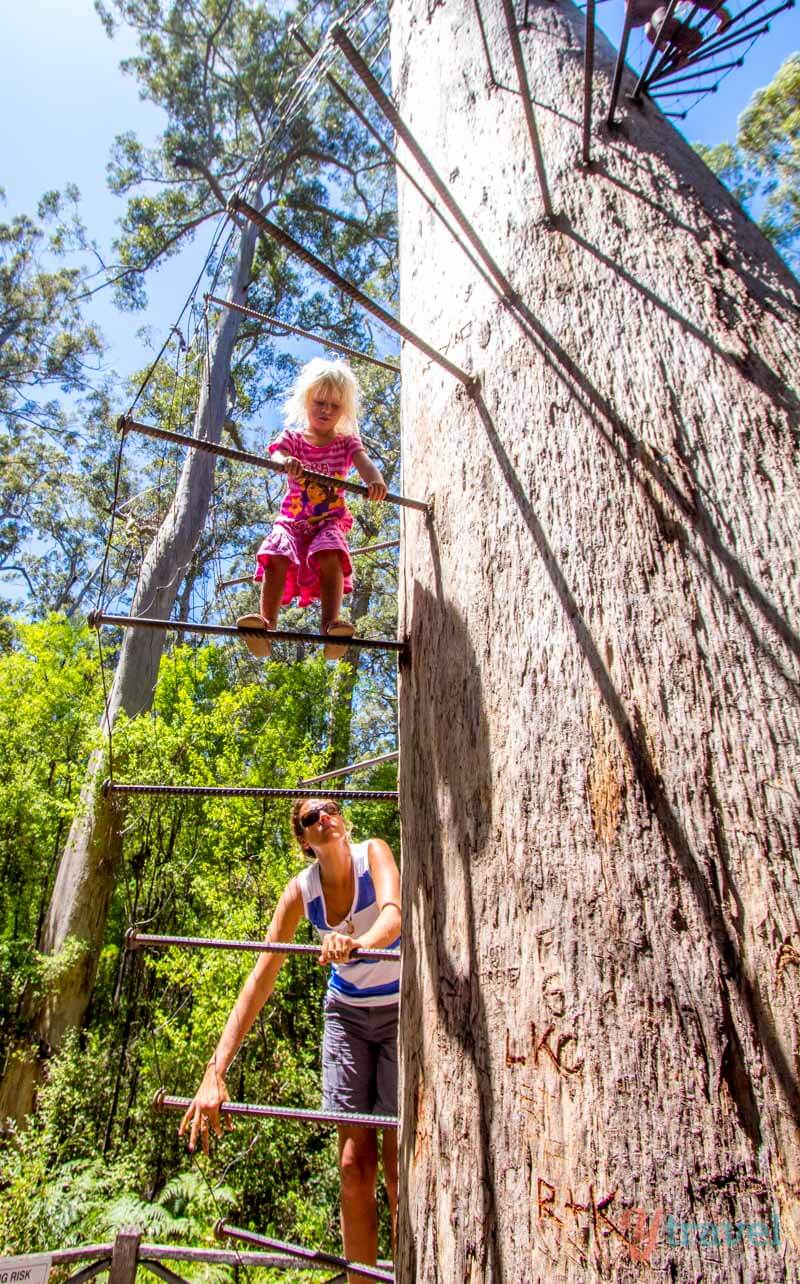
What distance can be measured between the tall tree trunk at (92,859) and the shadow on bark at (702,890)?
25.4 feet

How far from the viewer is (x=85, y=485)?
19.3 m

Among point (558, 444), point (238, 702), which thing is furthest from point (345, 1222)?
Answer: point (238, 702)

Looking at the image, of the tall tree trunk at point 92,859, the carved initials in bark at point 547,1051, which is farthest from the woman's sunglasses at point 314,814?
the tall tree trunk at point 92,859

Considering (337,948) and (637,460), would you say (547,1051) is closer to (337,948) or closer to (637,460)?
(637,460)

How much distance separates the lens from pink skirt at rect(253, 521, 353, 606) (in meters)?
2.73

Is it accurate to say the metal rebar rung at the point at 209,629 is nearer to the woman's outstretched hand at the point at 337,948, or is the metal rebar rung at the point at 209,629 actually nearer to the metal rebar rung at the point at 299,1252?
the woman's outstretched hand at the point at 337,948

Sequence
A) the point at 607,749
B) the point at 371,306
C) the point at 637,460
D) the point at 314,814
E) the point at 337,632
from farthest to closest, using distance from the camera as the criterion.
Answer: the point at 314,814, the point at 337,632, the point at 371,306, the point at 637,460, the point at 607,749

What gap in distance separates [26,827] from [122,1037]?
3.45m

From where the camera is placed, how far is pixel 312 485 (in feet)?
9.09

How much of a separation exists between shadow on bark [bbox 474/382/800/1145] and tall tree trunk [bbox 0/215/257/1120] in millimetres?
7729

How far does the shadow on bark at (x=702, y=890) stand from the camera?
667mm

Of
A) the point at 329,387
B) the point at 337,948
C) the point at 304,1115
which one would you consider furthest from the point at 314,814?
the point at 329,387

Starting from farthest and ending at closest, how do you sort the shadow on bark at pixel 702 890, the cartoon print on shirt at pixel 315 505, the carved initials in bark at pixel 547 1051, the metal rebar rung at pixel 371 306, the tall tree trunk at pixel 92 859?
the tall tree trunk at pixel 92 859 → the cartoon print on shirt at pixel 315 505 → the metal rebar rung at pixel 371 306 → the carved initials in bark at pixel 547 1051 → the shadow on bark at pixel 702 890

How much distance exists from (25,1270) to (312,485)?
2310 mm
